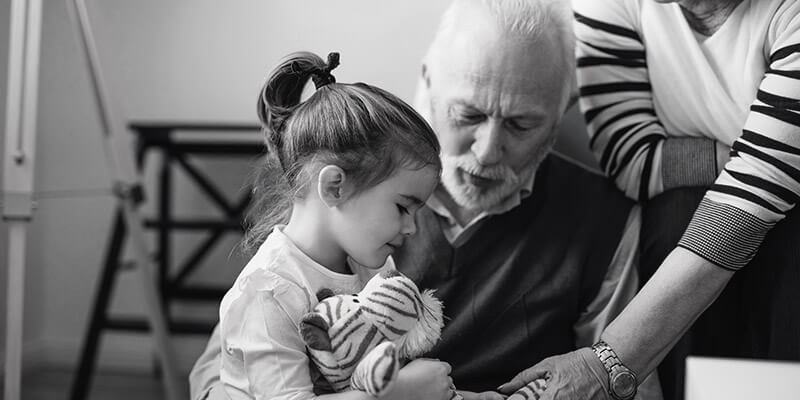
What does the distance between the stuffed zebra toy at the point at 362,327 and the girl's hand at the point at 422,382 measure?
0.04m

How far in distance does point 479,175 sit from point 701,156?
411 millimetres

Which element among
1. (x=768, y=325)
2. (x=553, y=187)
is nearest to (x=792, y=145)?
(x=768, y=325)

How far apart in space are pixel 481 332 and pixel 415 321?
0.44m

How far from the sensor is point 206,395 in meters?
1.41

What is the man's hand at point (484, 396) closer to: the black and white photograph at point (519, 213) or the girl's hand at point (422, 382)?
the black and white photograph at point (519, 213)

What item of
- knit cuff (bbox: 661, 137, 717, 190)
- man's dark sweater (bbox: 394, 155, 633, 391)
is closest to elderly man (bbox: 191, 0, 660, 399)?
man's dark sweater (bbox: 394, 155, 633, 391)

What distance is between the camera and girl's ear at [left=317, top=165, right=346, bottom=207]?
1.16 m

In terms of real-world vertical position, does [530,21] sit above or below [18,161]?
above

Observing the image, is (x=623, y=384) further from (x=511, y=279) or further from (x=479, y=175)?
(x=479, y=175)

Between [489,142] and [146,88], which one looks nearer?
[489,142]

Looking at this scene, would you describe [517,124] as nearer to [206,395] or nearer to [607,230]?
[607,230]

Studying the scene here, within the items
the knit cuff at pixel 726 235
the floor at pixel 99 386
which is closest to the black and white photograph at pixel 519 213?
the knit cuff at pixel 726 235

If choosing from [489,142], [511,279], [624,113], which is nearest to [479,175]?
[489,142]

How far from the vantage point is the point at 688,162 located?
1501mm
